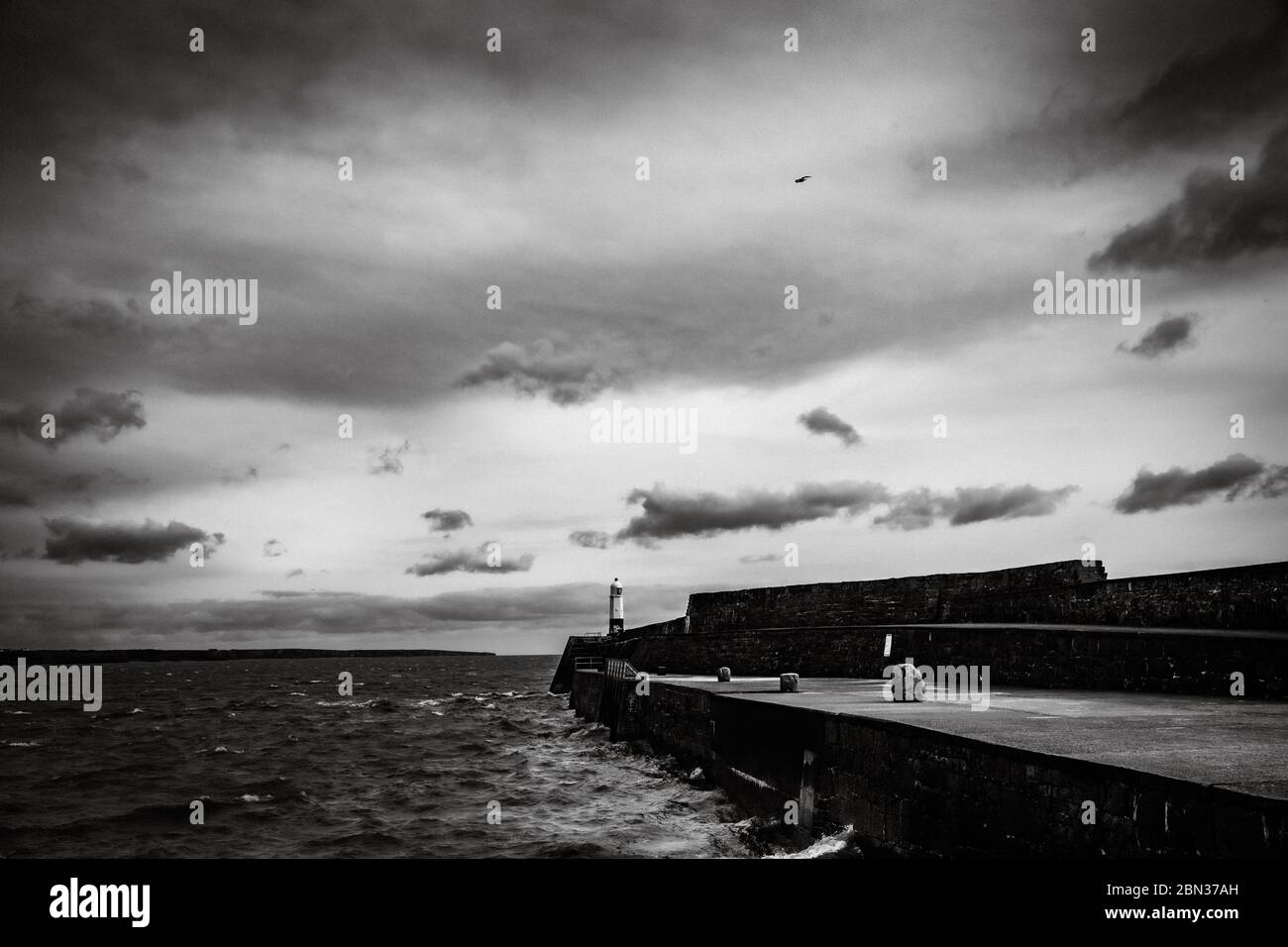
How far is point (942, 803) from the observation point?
298 inches

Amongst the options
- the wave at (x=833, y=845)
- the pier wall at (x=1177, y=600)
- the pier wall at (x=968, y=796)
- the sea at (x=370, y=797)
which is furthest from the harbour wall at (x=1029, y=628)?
the wave at (x=833, y=845)

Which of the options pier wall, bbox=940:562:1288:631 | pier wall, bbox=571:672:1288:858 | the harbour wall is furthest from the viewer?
pier wall, bbox=940:562:1288:631

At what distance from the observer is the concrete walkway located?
18.7 ft

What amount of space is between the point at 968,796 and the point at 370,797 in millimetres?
13012

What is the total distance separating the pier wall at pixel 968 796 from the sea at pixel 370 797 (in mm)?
593

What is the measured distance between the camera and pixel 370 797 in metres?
16.9

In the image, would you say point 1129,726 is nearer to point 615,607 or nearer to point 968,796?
point 968,796

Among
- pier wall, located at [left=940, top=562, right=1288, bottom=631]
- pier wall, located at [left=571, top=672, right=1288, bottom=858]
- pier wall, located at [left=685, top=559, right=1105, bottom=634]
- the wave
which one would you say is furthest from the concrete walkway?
pier wall, located at [left=685, top=559, right=1105, bottom=634]

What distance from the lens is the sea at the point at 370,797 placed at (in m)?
12.5

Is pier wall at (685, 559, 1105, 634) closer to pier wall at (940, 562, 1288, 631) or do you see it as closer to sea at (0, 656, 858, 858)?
pier wall at (940, 562, 1288, 631)

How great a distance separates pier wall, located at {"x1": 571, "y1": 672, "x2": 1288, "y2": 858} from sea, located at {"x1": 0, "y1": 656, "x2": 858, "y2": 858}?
59 cm

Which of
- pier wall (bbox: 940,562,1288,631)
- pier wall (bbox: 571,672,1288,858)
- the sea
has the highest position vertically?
→ pier wall (bbox: 940,562,1288,631)

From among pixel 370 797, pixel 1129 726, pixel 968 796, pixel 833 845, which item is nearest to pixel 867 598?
pixel 370 797
